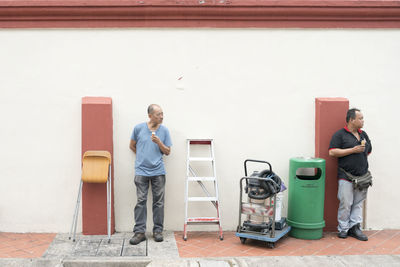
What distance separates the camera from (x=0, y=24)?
6.48 m

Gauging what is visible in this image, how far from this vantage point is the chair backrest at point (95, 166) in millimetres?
6139

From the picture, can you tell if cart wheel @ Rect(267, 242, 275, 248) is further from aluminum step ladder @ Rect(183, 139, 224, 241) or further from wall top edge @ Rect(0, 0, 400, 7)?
wall top edge @ Rect(0, 0, 400, 7)

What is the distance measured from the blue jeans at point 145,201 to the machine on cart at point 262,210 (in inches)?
46.4

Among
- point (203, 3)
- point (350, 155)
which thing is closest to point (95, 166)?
point (203, 3)

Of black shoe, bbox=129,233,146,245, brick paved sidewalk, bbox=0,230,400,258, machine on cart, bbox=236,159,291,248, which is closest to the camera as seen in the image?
brick paved sidewalk, bbox=0,230,400,258

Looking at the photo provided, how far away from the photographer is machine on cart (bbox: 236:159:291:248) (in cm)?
596

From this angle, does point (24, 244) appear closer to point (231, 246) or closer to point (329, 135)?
point (231, 246)

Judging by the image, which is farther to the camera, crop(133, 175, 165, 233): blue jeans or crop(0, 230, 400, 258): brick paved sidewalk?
crop(133, 175, 165, 233): blue jeans

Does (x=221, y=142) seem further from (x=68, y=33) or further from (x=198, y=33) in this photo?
(x=68, y=33)

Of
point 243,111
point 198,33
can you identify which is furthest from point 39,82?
point 243,111

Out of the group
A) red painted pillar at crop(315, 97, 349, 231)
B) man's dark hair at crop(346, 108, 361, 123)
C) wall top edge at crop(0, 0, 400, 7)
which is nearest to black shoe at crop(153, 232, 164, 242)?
red painted pillar at crop(315, 97, 349, 231)

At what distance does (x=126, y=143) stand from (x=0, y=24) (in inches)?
103

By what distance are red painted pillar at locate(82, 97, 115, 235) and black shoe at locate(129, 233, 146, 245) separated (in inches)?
23.2

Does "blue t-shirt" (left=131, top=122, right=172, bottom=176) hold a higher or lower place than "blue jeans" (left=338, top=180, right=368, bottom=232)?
higher
